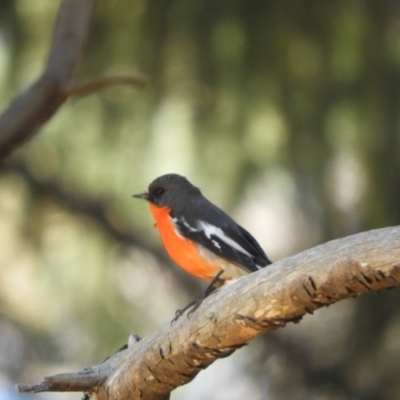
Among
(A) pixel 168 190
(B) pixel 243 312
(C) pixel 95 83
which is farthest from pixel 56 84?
(B) pixel 243 312

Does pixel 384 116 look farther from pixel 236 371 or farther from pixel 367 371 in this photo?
pixel 236 371

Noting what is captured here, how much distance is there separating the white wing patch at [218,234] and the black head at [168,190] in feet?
1.28

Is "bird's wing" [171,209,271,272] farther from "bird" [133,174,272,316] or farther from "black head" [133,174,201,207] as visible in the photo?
"black head" [133,174,201,207]

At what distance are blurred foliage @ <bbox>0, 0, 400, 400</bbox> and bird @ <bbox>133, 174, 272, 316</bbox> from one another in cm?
56

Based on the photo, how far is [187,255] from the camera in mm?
4238

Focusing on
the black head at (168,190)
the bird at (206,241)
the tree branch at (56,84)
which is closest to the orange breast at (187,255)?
the bird at (206,241)

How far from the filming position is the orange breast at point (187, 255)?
4.18 meters

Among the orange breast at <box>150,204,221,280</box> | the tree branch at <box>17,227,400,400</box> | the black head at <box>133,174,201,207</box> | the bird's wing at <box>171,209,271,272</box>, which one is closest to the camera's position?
the tree branch at <box>17,227,400,400</box>

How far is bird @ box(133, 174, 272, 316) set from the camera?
4.10 m

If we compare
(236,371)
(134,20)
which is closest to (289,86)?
(134,20)

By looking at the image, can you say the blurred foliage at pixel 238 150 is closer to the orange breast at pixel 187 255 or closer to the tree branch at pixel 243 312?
the orange breast at pixel 187 255

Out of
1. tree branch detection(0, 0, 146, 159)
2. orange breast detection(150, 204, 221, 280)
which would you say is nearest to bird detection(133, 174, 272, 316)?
orange breast detection(150, 204, 221, 280)

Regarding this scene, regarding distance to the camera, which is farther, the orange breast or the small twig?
the orange breast

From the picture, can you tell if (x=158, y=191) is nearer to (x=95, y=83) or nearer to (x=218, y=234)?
(x=218, y=234)
